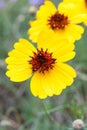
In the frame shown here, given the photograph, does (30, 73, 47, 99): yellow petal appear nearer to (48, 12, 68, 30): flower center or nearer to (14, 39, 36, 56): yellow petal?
(14, 39, 36, 56): yellow petal

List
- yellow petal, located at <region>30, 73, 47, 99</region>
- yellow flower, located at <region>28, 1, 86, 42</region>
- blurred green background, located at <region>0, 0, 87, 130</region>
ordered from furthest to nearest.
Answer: blurred green background, located at <region>0, 0, 87, 130</region> → yellow flower, located at <region>28, 1, 86, 42</region> → yellow petal, located at <region>30, 73, 47, 99</region>

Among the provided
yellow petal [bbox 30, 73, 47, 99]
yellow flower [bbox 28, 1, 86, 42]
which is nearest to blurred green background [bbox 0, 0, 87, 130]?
yellow flower [bbox 28, 1, 86, 42]

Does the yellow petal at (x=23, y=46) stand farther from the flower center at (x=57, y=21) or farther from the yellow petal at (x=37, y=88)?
the flower center at (x=57, y=21)

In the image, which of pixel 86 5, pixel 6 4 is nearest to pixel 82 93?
pixel 86 5

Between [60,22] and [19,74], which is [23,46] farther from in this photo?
[60,22]

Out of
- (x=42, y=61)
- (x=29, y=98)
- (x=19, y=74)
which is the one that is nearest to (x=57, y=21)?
(x=42, y=61)

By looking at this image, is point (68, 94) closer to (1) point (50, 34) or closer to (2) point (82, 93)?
(2) point (82, 93)
